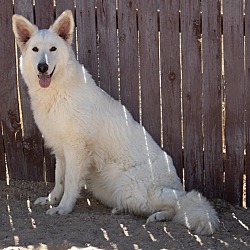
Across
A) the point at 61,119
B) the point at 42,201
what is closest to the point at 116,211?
the point at 42,201

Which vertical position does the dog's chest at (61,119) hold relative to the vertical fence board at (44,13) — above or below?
below

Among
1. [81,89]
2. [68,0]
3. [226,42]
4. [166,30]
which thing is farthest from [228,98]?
[68,0]

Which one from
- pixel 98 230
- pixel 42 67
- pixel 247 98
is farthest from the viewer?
pixel 247 98

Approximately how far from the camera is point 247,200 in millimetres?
6098

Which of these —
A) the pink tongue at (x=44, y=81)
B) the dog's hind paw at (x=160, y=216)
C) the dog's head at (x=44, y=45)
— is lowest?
the dog's hind paw at (x=160, y=216)

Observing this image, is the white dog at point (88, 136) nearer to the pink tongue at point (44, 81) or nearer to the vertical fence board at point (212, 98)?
the pink tongue at point (44, 81)

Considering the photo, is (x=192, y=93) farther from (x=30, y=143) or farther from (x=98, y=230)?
(x=30, y=143)

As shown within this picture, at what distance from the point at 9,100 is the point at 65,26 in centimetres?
129

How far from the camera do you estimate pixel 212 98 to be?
19.4ft

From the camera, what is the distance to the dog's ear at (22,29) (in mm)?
5527

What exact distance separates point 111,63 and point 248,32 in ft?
4.96

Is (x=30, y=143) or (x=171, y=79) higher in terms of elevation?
(x=171, y=79)

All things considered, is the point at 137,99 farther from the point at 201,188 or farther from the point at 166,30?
the point at 201,188

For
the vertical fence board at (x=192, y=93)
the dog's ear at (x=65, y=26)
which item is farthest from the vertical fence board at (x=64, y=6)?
the vertical fence board at (x=192, y=93)
